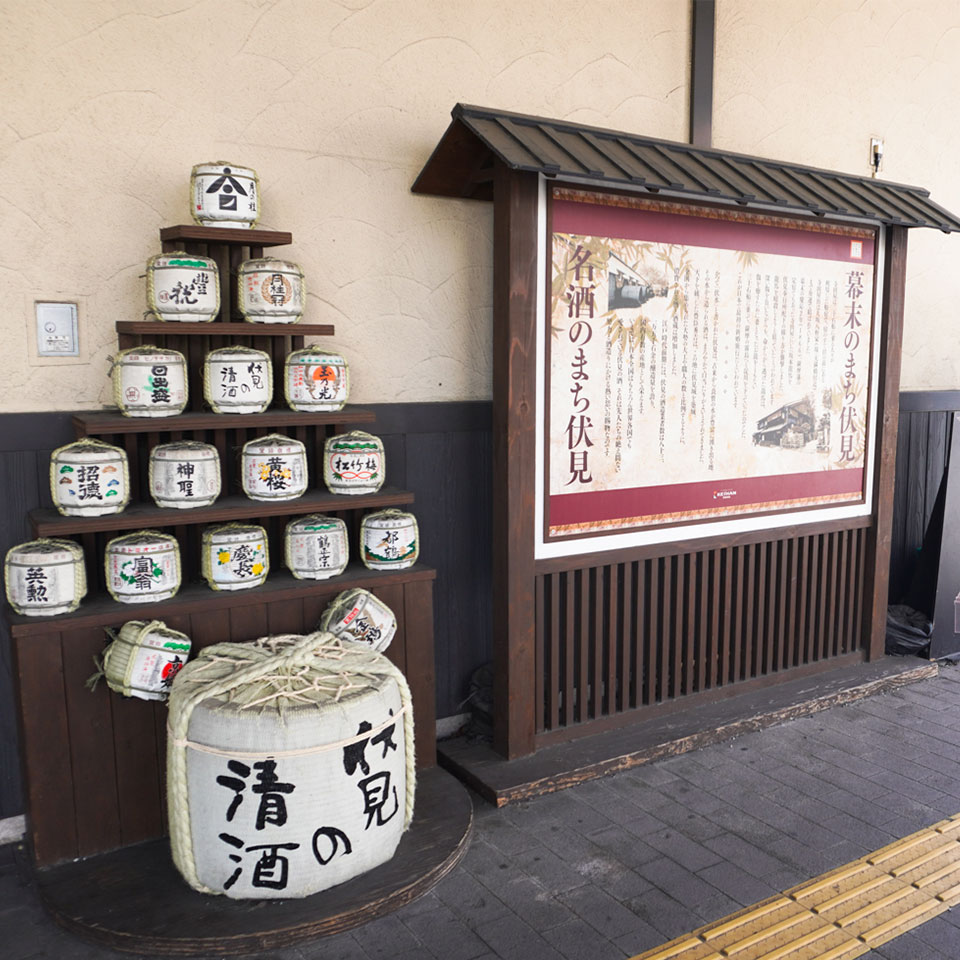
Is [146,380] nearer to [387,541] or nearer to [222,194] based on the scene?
[222,194]

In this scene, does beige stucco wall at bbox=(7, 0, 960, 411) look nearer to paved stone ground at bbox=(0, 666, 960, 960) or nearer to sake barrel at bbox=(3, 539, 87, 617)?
sake barrel at bbox=(3, 539, 87, 617)

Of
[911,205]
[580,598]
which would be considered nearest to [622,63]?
[911,205]

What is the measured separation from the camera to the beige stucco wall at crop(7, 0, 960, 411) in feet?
10.2

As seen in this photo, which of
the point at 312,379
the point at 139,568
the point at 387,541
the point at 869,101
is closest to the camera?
the point at 139,568

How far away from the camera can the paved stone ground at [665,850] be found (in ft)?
8.91

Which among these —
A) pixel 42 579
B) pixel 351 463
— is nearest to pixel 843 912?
pixel 351 463

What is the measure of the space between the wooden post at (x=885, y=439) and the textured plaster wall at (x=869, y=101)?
85 cm

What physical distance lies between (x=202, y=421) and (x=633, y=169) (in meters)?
1.96

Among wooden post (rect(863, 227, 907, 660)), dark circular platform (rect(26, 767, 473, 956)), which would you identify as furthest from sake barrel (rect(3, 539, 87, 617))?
wooden post (rect(863, 227, 907, 660))

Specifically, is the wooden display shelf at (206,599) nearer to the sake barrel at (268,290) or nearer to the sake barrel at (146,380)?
the sake barrel at (146,380)

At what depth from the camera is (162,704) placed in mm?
3086

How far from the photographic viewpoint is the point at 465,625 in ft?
13.9

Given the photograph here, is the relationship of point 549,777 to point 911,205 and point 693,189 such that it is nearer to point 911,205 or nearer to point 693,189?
point 693,189

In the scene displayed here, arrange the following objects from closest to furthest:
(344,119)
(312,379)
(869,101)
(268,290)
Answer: (268,290) → (312,379) → (344,119) → (869,101)
